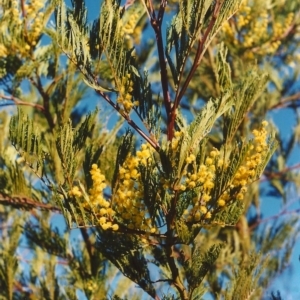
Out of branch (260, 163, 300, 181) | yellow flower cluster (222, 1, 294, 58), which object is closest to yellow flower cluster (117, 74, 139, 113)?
yellow flower cluster (222, 1, 294, 58)

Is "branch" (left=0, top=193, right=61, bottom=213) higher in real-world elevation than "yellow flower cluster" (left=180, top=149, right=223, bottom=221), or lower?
higher

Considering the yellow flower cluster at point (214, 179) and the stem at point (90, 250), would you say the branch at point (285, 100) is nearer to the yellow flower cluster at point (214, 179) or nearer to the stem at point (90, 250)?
the stem at point (90, 250)

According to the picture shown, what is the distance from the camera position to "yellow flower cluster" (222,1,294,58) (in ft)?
10.2

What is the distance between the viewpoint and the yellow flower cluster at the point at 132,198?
3.98ft

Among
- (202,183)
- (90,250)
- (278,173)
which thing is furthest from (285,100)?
(202,183)

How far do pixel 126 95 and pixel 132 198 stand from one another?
27 centimetres

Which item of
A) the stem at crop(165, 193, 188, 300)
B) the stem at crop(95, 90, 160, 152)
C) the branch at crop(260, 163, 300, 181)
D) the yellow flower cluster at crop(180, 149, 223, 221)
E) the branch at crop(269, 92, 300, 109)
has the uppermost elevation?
the branch at crop(269, 92, 300, 109)

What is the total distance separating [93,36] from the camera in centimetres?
126

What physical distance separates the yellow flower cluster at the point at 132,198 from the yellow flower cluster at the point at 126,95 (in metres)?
0.13

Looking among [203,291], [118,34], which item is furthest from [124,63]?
[203,291]

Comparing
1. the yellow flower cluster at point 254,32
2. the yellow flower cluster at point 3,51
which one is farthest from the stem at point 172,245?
the yellow flower cluster at point 254,32

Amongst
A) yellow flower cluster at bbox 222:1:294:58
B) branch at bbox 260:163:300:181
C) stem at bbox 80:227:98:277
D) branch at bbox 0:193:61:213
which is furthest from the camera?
branch at bbox 260:163:300:181

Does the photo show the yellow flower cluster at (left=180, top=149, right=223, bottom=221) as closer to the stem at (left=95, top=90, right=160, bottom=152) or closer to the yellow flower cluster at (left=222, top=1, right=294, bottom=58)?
the stem at (left=95, top=90, right=160, bottom=152)

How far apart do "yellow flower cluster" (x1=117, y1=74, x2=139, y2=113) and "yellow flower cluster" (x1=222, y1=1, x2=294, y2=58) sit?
192 cm
